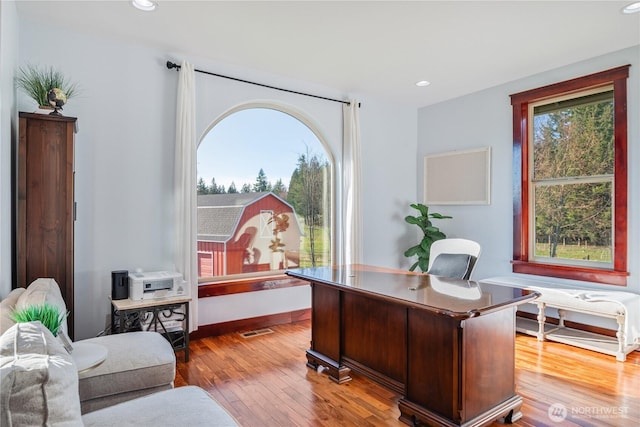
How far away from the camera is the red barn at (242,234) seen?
13.3 feet

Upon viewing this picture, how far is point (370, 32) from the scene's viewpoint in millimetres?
3281

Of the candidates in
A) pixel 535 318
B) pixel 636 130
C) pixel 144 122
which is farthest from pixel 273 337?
pixel 636 130

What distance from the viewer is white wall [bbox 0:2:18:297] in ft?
7.57

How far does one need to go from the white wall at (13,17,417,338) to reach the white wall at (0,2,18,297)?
435 mm

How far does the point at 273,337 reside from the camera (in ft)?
12.8

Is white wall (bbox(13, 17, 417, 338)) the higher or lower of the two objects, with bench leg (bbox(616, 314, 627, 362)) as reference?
higher

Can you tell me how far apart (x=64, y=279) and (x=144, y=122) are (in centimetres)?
156

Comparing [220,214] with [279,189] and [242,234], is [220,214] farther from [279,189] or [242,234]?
[279,189]

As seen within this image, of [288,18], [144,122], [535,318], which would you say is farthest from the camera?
[535,318]

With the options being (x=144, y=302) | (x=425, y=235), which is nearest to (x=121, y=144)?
(x=144, y=302)

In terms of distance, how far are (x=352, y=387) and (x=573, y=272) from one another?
8.99ft

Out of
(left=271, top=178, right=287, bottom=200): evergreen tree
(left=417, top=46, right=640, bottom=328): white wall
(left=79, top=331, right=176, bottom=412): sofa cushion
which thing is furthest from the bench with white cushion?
(left=79, top=331, right=176, bottom=412): sofa cushion

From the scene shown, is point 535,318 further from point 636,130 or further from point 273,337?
point 273,337

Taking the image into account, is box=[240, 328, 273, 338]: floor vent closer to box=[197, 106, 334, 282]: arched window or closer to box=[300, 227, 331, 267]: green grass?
box=[197, 106, 334, 282]: arched window
